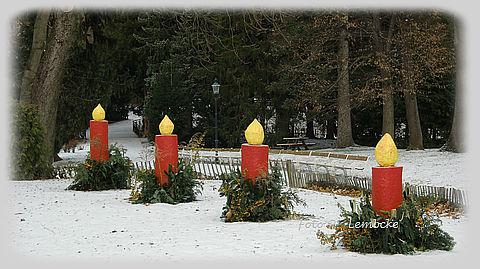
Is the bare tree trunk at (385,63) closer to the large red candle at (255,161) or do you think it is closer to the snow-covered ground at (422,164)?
the snow-covered ground at (422,164)

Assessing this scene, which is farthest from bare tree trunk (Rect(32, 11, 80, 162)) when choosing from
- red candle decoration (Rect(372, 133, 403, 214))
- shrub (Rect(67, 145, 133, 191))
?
red candle decoration (Rect(372, 133, 403, 214))

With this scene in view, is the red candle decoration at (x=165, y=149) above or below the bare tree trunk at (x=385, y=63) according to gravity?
below

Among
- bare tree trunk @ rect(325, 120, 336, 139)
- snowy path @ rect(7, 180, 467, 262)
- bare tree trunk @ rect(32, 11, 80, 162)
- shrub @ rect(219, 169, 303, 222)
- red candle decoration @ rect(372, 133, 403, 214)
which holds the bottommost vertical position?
snowy path @ rect(7, 180, 467, 262)

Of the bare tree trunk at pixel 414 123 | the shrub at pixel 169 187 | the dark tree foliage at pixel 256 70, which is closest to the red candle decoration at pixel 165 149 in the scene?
the shrub at pixel 169 187

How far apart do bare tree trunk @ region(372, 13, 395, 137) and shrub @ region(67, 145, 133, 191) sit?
41.4 feet

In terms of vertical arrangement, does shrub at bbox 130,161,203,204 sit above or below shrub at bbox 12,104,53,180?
below

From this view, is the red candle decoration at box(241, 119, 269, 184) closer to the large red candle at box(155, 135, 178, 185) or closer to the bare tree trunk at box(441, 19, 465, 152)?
the large red candle at box(155, 135, 178, 185)

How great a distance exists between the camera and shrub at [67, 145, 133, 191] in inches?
587

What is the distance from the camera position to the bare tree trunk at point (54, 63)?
707 inches

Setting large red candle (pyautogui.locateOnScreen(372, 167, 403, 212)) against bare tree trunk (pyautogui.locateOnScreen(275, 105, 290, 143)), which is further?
bare tree trunk (pyautogui.locateOnScreen(275, 105, 290, 143))

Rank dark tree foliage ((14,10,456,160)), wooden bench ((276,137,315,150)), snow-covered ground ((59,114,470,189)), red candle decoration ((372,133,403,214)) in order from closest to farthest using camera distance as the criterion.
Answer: red candle decoration ((372,133,403,214)) < snow-covered ground ((59,114,470,189)) < dark tree foliage ((14,10,456,160)) < wooden bench ((276,137,315,150))

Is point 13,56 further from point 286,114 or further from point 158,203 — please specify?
point 286,114

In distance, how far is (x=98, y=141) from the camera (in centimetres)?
1485

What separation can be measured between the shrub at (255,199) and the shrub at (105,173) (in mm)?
5041
